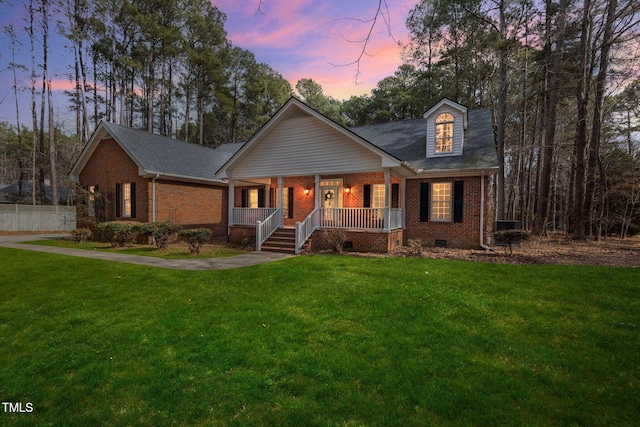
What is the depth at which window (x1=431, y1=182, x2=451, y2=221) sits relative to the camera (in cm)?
1232

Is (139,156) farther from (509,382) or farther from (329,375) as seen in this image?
(509,382)

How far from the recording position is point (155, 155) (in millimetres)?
16203

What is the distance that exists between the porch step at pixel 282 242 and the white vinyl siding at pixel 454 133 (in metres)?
7.42

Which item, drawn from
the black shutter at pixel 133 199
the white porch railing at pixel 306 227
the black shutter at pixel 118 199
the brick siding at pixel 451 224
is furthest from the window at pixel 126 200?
the brick siding at pixel 451 224

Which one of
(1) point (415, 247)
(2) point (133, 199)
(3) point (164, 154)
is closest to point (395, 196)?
(1) point (415, 247)

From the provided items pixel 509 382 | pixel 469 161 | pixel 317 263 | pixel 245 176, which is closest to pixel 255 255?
pixel 317 263

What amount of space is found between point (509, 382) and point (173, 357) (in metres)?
4.13

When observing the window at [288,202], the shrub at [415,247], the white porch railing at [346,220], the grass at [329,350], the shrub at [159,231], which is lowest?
the grass at [329,350]

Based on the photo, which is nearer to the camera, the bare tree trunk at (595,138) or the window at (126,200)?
the bare tree trunk at (595,138)

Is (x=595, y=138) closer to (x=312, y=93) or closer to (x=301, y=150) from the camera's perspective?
(x=301, y=150)

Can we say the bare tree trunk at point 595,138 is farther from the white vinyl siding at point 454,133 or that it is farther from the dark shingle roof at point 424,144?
the white vinyl siding at point 454,133

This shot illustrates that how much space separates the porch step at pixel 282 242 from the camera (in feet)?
38.0

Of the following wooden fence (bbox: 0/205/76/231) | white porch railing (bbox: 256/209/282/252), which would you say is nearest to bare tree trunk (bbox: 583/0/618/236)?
white porch railing (bbox: 256/209/282/252)

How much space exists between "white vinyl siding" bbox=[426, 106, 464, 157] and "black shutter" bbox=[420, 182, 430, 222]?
166 cm
